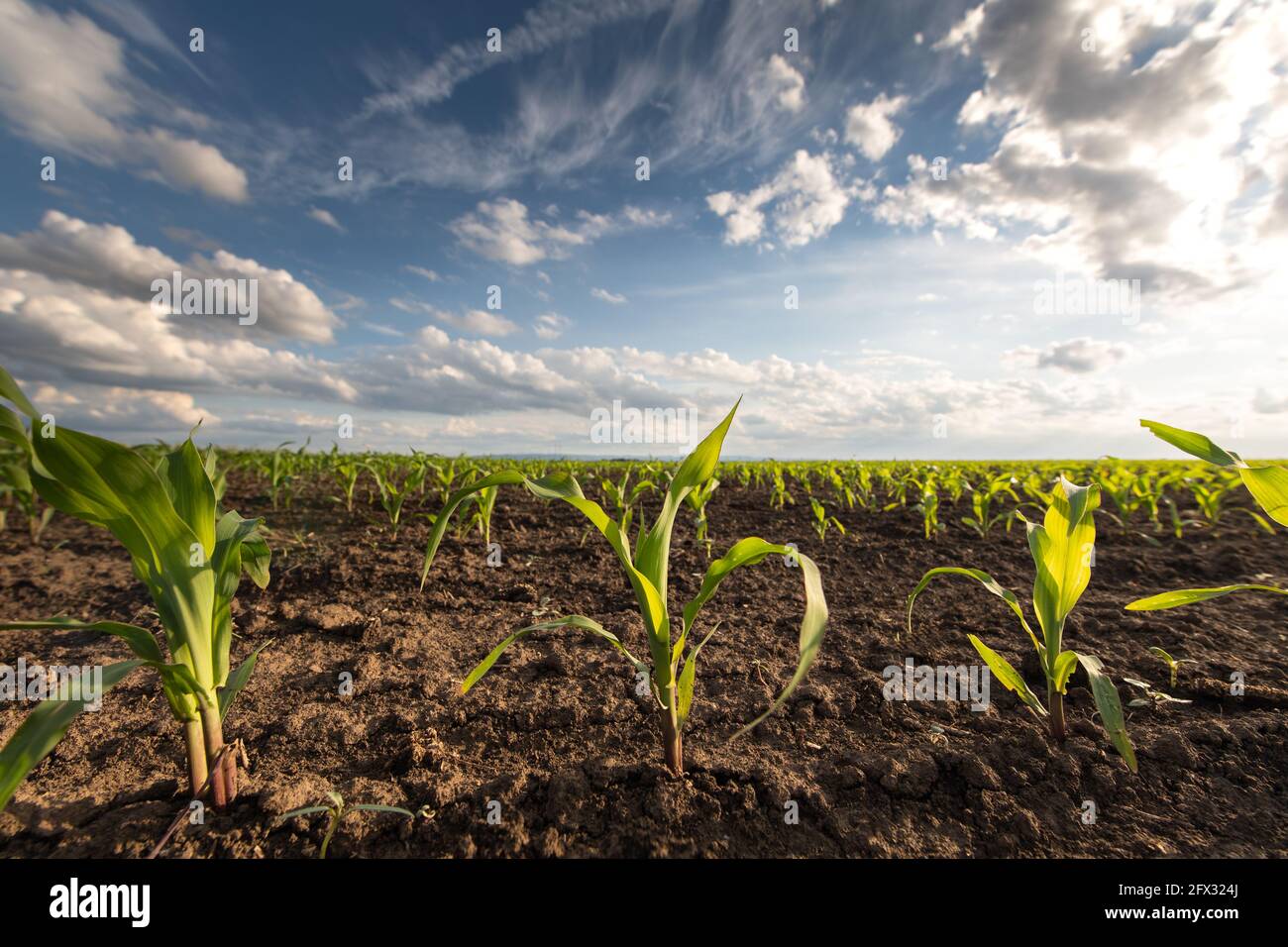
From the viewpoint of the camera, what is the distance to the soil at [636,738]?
133 cm

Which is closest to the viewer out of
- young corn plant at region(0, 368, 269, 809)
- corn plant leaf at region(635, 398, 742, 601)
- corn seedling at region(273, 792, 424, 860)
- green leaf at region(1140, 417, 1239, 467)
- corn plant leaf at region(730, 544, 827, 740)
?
corn plant leaf at region(730, 544, 827, 740)

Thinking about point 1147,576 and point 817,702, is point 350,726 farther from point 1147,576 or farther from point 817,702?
point 1147,576

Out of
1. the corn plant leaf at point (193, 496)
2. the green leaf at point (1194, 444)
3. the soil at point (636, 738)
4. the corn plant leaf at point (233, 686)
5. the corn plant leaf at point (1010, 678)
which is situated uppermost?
the green leaf at point (1194, 444)

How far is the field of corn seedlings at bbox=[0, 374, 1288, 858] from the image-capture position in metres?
1.28

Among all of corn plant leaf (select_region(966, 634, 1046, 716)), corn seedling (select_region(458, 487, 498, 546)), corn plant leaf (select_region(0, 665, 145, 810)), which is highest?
corn seedling (select_region(458, 487, 498, 546))

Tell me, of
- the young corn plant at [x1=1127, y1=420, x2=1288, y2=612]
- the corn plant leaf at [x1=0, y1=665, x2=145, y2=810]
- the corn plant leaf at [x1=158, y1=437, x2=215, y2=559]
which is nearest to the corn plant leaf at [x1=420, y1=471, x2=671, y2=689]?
the corn plant leaf at [x1=158, y1=437, x2=215, y2=559]

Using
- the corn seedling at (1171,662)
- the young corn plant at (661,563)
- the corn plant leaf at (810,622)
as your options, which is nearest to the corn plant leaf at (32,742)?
the young corn plant at (661,563)

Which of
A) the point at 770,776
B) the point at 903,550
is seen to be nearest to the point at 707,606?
the point at 770,776

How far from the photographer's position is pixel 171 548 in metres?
1.22

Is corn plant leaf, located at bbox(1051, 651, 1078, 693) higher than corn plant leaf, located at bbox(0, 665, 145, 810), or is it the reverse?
corn plant leaf, located at bbox(0, 665, 145, 810)

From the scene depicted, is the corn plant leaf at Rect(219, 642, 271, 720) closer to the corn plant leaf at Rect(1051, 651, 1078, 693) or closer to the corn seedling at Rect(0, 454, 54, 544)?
the corn plant leaf at Rect(1051, 651, 1078, 693)

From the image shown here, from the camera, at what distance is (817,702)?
1956 millimetres

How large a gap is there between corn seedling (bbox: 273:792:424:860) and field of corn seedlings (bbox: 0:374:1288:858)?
11mm

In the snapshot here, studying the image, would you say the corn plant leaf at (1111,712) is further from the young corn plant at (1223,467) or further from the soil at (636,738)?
the young corn plant at (1223,467)
